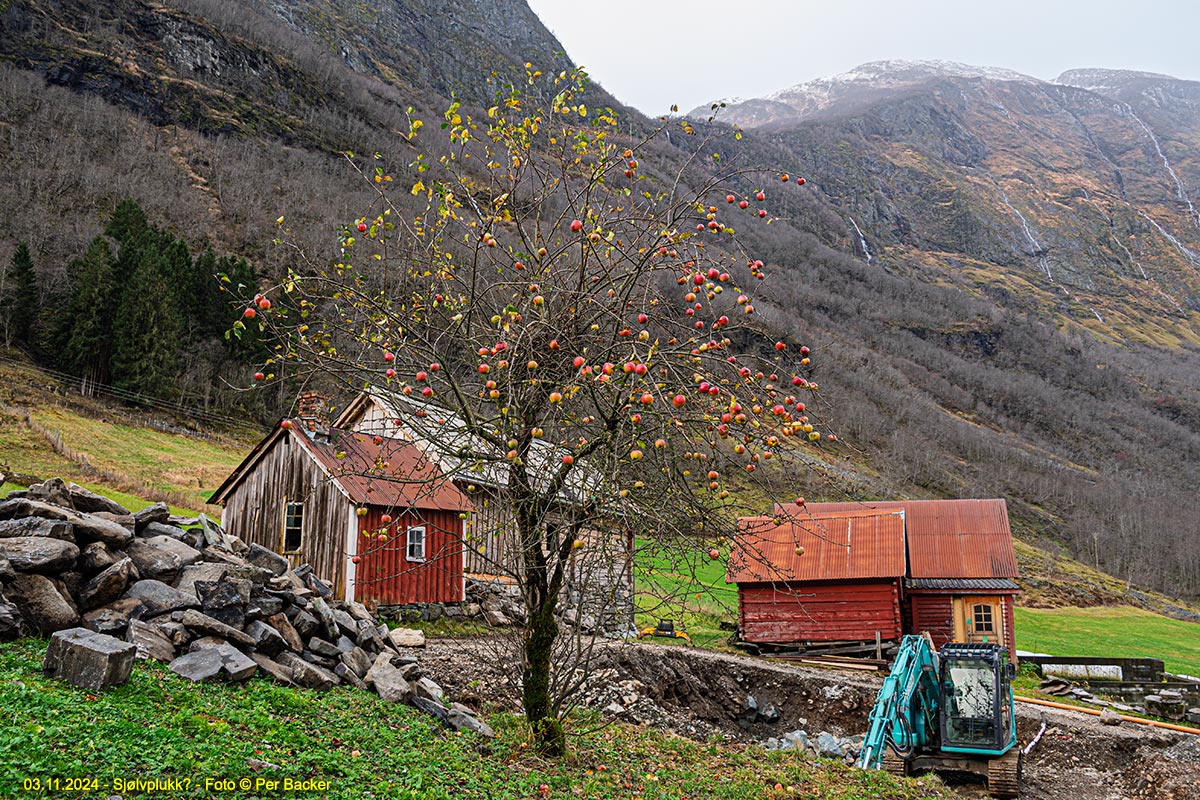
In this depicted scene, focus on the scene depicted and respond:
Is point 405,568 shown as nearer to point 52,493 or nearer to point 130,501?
point 130,501

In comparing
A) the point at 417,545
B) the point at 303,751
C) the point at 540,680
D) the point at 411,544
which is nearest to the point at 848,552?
A: the point at 417,545

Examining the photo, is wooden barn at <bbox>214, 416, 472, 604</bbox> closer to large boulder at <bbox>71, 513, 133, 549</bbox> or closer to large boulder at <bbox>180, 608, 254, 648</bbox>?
large boulder at <bbox>71, 513, 133, 549</bbox>

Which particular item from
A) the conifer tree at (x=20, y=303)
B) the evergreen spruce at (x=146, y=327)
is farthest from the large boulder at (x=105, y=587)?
the conifer tree at (x=20, y=303)

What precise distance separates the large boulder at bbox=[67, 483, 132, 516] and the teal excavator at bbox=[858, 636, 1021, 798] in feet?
44.8

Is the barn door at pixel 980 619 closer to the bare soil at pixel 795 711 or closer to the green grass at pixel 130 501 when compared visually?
the bare soil at pixel 795 711

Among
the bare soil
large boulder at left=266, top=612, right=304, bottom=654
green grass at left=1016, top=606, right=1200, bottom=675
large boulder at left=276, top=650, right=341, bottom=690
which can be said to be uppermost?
large boulder at left=266, top=612, right=304, bottom=654

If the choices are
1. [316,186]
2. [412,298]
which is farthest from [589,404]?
[316,186]

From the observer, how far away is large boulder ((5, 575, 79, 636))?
9.23 metres

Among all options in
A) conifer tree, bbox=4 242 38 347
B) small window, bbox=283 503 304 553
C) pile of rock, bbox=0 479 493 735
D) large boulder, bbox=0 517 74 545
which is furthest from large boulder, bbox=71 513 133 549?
conifer tree, bbox=4 242 38 347

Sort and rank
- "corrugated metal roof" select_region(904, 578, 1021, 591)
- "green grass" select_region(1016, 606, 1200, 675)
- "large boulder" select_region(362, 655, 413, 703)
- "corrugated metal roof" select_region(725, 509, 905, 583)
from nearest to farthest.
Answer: "large boulder" select_region(362, 655, 413, 703)
"corrugated metal roof" select_region(725, 509, 905, 583)
"corrugated metal roof" select_region(904, 578, 1021, 591)
"green grass" select_region(1016, 606, 1200, 675)

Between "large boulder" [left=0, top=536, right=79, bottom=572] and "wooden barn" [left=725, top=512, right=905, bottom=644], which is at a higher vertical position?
"large boulder" [left=0, top=536, right=79, bottom=572]

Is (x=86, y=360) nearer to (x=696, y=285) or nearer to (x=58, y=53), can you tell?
(x=696, y=285)

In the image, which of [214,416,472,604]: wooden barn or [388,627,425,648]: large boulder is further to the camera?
[214,416,472,604]: wooden barn

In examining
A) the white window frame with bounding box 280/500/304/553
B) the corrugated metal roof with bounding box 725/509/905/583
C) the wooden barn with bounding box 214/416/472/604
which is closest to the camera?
the wooden barn with bounding box 214/416/472/604
